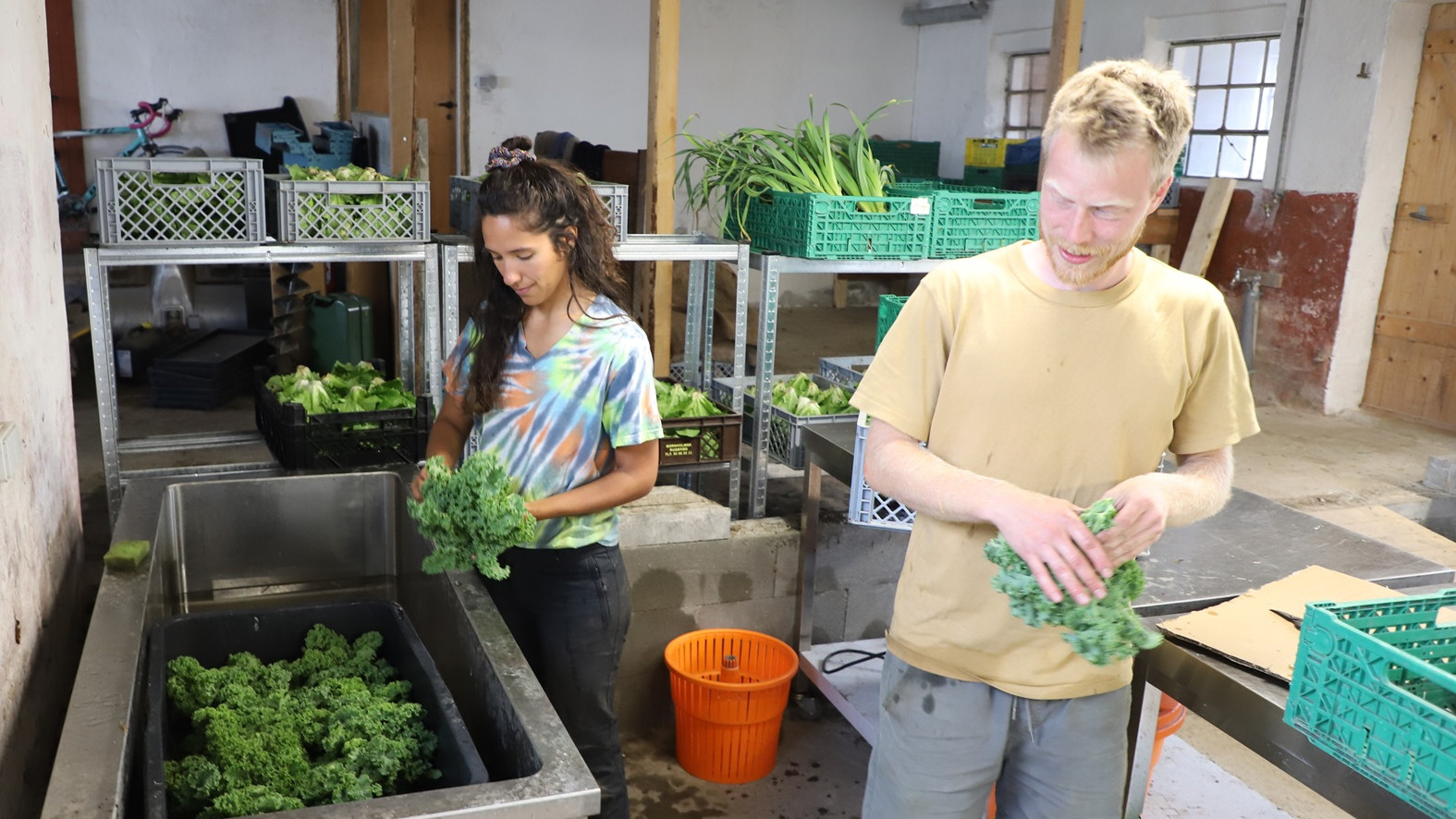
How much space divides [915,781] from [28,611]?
1.47 m

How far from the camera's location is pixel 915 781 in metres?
1.80

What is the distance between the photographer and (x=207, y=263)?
3342 millimetres

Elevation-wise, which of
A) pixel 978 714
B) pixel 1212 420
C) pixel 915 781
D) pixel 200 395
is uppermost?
pixel 1212 420

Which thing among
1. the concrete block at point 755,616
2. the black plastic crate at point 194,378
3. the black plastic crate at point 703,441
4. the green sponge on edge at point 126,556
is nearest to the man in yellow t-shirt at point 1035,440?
the green sponge on edge at point 126,556

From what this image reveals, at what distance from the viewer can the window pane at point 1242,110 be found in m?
7.70

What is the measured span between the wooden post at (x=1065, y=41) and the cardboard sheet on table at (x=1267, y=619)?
3.02 meters

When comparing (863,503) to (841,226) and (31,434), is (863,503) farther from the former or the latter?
(31,434)

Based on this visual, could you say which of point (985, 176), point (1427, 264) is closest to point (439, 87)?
point (985, 176)

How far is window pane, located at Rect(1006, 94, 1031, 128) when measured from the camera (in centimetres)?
966

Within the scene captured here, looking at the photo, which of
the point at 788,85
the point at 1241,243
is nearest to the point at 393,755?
the point at 1241,243

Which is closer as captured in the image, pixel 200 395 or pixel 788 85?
pixel 200 395

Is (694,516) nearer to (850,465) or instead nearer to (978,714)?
(850,465)

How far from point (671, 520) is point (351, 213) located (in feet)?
4.55

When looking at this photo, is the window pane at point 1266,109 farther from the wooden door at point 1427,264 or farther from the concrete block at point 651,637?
the concrete block at point 651,637
